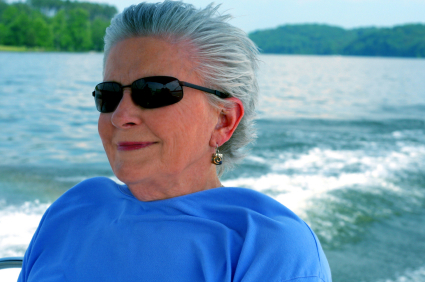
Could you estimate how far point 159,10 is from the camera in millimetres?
1318

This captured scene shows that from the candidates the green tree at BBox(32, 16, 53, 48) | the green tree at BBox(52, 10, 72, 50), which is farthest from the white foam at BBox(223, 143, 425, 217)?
the green tree at BBox(32, 16, 53, 48)

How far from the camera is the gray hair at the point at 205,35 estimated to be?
4.21ft

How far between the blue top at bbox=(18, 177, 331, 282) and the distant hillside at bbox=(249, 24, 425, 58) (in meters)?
79.8

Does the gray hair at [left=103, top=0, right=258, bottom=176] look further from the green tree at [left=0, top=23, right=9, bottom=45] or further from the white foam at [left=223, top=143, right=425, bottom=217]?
the green tree at [left=0, top=23, right=9, bottom=45]

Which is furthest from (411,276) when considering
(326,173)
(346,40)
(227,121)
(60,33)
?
(346,40)

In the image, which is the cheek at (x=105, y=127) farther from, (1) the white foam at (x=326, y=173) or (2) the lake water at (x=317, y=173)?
(1) the white foam at (x=326, y=173)

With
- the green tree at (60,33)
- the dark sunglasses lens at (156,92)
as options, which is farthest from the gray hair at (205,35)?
the green tree at (60,33)

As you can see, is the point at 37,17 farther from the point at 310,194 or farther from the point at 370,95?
the point at 310,194

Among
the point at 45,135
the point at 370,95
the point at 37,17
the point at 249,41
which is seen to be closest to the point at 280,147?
the point at 45,135

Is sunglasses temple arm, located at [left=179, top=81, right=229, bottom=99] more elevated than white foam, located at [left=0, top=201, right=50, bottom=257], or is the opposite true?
sunglasses temple arm, located at [left=179, top=81, right=229, bottom=99]

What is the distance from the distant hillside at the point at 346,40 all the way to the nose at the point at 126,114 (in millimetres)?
79834

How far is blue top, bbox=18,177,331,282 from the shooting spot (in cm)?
106

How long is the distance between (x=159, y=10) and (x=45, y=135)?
354 inches

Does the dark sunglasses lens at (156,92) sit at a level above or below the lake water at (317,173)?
above
